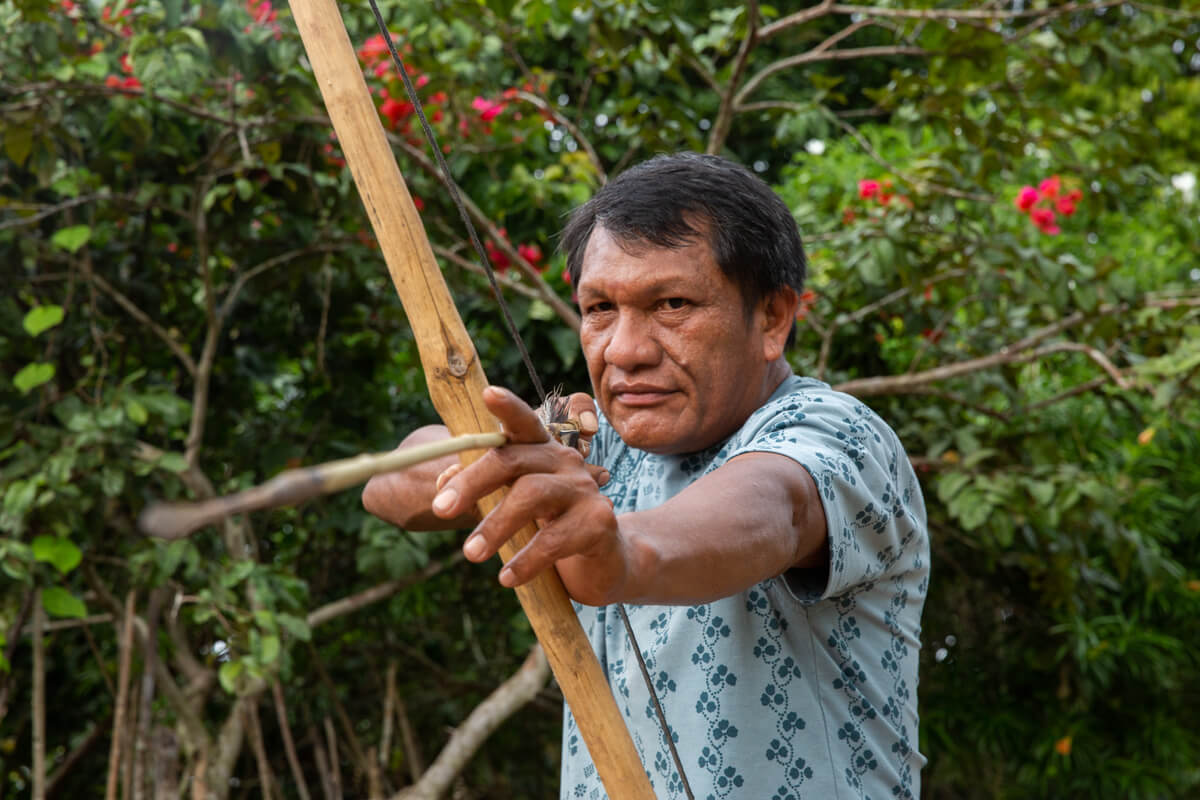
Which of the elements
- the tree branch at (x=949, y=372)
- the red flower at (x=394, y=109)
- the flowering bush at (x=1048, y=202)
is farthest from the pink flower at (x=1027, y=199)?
the red flower at (x=394, y=109)

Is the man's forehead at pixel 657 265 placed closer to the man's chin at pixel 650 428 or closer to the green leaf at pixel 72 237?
the man's chin at pixel 650 428

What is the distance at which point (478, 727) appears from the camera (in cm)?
371

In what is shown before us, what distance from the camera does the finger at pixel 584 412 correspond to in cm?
145

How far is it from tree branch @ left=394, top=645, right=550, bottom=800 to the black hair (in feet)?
7.44

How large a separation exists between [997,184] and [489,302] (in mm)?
2575

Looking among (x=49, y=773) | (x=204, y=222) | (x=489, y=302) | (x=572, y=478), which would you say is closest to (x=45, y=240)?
(x=204, y=222)

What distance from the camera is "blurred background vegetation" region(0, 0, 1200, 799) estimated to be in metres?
3.22

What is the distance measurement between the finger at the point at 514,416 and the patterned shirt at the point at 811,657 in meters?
0.38

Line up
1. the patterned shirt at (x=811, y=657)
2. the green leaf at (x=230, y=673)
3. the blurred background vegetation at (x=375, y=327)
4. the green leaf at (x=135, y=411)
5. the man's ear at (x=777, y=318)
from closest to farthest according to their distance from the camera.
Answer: the patterned shirt at (x=811, y=657), the man's ear at (x=777, y=318), the green leaf at (x=230, y=673), the green leaf at (x=135, y=411), the blurred background vegetation at (x=375, y=327)

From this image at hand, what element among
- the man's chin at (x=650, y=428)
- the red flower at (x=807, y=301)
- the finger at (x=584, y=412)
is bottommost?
the red flower at (x=807, y=301)

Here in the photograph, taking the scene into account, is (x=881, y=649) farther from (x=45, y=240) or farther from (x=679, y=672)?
(x=45, y=240)

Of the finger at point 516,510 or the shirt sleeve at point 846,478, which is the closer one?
the finger at point 516,510

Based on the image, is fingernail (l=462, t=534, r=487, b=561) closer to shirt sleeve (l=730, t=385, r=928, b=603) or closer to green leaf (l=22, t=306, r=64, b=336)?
shirt sleeve (l=730, t=385, r=928, b=603)

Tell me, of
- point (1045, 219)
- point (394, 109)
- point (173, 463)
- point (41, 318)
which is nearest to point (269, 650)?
point (173, 463)
